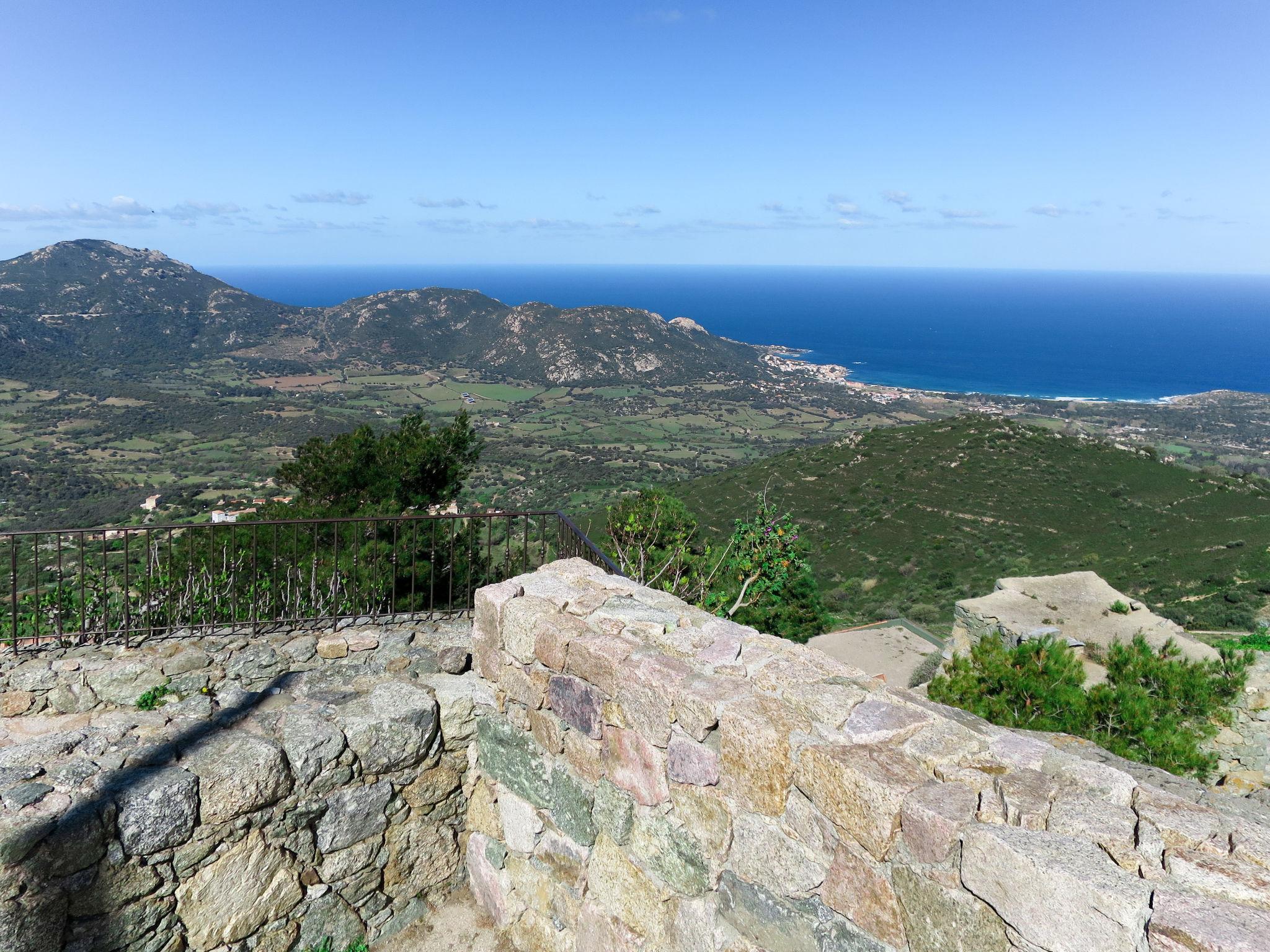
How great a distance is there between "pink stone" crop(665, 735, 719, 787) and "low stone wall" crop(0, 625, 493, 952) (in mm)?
1632

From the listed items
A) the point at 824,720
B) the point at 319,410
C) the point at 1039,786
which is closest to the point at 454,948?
the point at 824,720

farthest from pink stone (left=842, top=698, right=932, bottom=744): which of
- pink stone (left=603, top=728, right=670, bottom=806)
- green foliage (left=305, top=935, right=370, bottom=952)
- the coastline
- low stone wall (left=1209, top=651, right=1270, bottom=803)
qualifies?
the coastline

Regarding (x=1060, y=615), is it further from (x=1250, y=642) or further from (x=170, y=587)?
(x=170, y=587)

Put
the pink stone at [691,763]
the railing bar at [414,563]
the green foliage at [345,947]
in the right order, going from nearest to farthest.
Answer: the pink stone at [691,763] < the green foliage at [345,947] < the railing bar at [414,563]

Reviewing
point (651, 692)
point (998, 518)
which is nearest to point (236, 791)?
point (651, 692)

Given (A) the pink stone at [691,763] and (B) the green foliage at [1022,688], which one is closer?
(A) the pink stone at [691,763]

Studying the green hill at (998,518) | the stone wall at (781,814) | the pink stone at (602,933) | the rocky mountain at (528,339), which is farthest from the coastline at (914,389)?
the pink stone at (602,933)

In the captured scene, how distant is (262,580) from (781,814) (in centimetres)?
624

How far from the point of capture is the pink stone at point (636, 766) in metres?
3.32

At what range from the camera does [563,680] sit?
12.6ft

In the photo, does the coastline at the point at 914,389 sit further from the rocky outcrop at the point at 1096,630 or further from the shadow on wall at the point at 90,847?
the shadow on wall at the point at 90,847

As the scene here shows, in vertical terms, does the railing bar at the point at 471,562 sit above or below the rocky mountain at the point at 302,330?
above

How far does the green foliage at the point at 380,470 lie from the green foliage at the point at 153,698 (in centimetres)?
653

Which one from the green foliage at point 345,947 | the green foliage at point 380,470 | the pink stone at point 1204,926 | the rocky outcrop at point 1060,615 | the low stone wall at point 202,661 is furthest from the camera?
the green foliage at point 380,470
